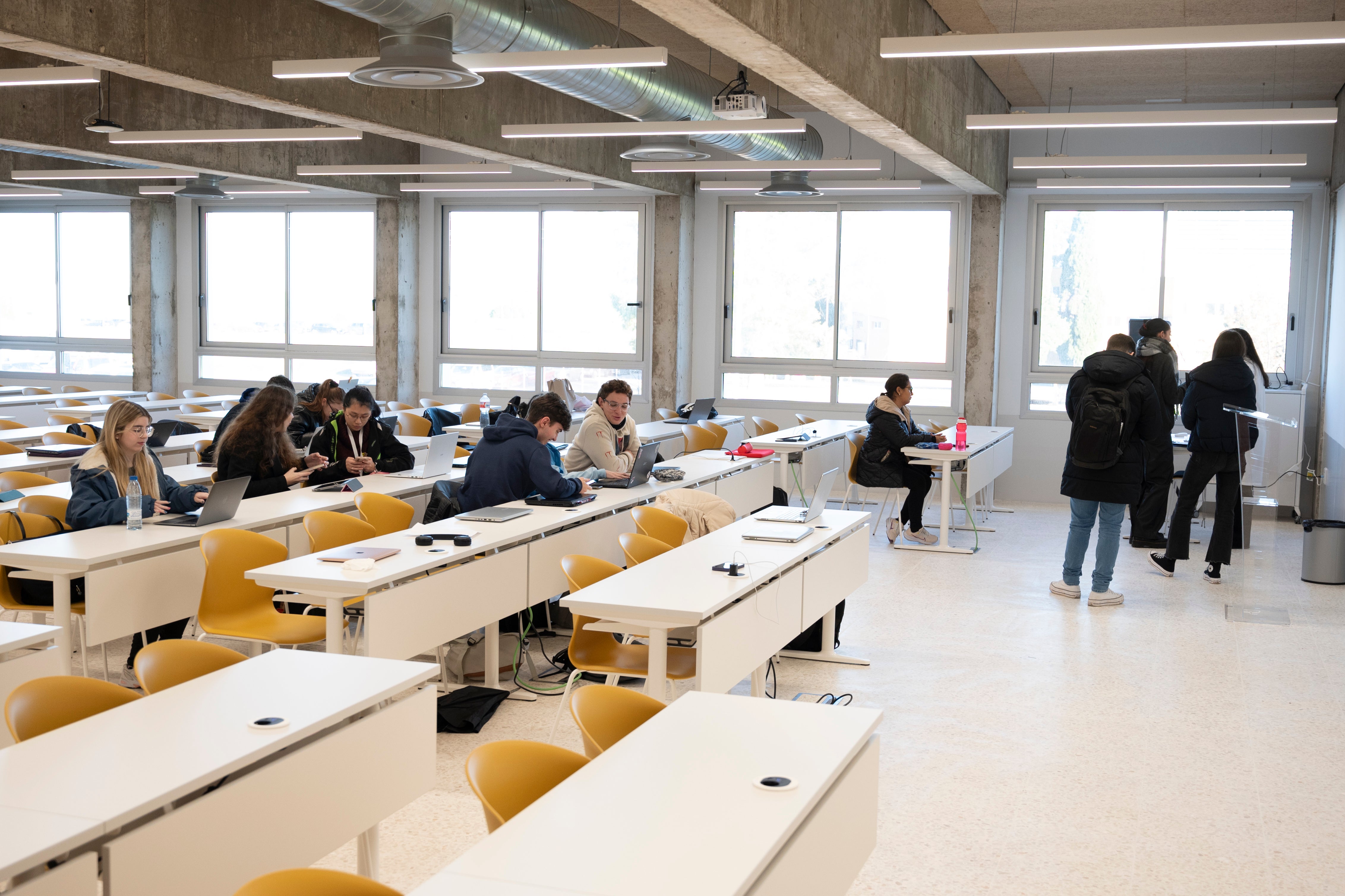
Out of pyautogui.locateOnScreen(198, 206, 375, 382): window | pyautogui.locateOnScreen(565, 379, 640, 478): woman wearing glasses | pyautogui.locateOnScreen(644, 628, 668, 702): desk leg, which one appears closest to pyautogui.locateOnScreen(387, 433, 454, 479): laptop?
pyautogui.locateOnScreen(565, 379, 640, 478): woman wearing glasses

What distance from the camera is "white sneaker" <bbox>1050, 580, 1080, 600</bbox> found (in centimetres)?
768

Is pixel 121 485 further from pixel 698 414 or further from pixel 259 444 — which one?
pixel 698 414

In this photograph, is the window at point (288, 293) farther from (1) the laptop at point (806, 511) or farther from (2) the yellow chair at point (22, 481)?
(1) the laptop at point (806, 511)

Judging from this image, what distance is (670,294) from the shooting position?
13.4 metres

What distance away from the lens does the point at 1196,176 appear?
11.9 m

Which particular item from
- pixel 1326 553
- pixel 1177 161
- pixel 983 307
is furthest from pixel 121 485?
pixel 983 307

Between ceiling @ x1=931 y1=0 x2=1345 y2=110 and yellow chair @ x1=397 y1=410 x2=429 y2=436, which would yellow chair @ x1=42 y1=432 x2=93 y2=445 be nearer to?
yellow chair @ x1=397 y1=410 x2=429 y2=436

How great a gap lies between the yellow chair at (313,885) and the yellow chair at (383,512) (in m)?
4.05

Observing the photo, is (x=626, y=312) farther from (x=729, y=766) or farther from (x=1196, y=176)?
(x=729, y=766)

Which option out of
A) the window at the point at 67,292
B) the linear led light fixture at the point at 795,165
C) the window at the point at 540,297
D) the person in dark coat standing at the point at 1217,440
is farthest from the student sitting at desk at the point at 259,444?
the window at the point at 67,292

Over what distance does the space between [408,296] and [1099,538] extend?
31.3 ft

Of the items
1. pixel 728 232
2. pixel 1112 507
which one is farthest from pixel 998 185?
pixel 1112 507

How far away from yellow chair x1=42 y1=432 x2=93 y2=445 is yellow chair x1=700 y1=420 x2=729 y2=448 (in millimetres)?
4976

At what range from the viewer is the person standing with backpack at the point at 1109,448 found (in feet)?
23.9
